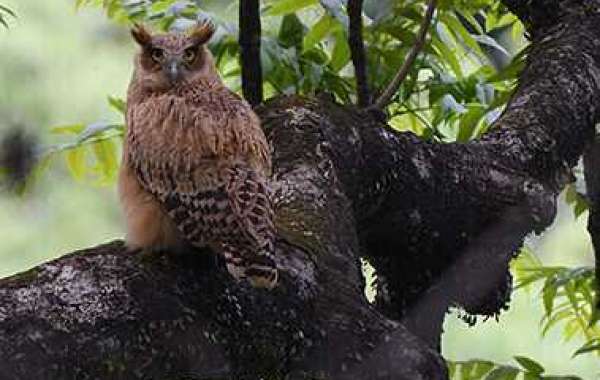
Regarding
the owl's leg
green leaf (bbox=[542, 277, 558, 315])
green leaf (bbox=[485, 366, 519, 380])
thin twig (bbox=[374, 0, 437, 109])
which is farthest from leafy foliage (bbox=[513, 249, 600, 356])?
the owl's leg

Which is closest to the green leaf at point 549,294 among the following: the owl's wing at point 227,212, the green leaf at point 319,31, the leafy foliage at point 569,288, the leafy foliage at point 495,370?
the leafy foliage at point 569,288

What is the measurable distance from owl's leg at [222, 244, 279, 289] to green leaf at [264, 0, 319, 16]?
753 millimetres

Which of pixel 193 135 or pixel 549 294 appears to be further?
pixel 549 294

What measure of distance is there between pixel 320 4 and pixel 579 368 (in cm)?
257

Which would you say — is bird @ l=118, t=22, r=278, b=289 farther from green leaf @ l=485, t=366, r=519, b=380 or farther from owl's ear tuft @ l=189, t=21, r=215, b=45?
green leaf @ l=485, t=366, r=519, b=380

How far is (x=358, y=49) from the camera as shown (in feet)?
5.76

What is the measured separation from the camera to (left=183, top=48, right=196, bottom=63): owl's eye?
1.55 meters

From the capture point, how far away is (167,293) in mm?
1040

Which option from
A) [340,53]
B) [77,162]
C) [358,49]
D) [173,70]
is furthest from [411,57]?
[77,162]

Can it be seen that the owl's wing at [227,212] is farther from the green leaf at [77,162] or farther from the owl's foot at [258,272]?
the green leaf at [77,162]

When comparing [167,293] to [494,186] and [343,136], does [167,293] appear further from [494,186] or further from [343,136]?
[494,186]

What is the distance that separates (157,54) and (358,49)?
320mm

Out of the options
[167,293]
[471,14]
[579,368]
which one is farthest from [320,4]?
[579,368]

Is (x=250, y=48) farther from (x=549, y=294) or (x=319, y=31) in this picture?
(x=549, y=294)
